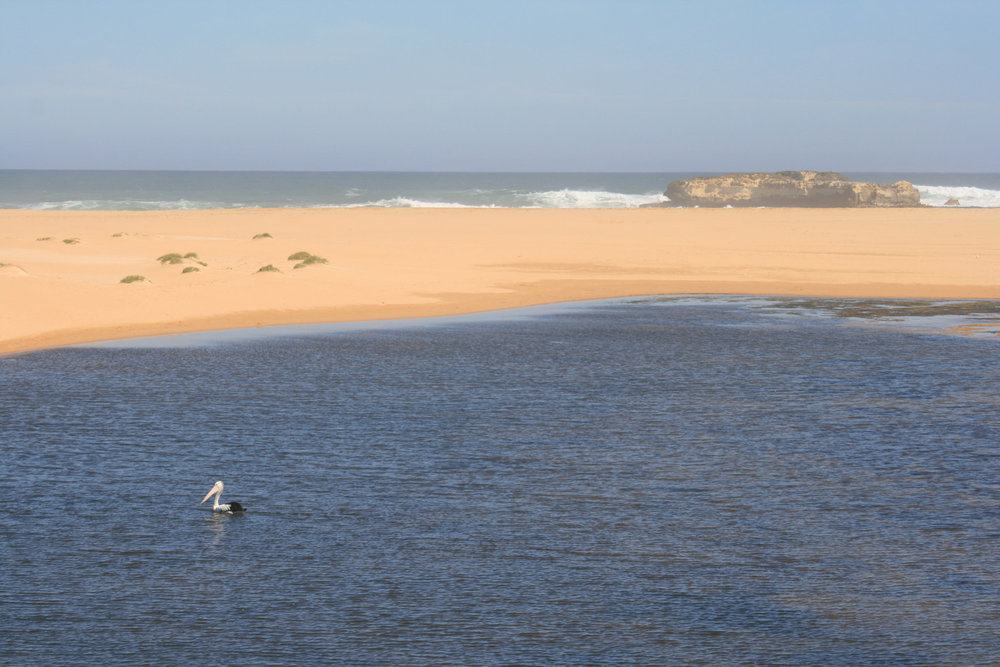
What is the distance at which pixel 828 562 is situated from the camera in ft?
29.3

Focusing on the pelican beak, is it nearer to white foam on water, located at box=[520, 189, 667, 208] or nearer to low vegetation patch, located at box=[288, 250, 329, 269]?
low vegetation patch, located at box=[288, 250, 329, 269]

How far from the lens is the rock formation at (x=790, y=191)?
102 metres

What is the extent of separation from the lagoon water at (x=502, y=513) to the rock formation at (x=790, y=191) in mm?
87969

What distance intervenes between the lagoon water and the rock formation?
8797 centimetres

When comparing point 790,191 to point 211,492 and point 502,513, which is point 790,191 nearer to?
point 502,513

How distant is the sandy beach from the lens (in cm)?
2528

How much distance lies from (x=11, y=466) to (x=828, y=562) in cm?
797

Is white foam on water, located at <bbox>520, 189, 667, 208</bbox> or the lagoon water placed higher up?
white foam on water, located at <bbox>520, 189, 667, 208</bbox>

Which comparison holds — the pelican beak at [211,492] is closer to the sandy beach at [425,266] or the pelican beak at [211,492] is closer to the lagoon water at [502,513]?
the lagoon water at [502,513]

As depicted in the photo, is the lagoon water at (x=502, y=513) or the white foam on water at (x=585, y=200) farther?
the white foam on water at (x=585, y=200)

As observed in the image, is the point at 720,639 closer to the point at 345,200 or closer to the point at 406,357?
the point at 406,357

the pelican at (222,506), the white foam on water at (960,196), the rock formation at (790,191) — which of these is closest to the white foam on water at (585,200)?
the rock formation at (790,191)

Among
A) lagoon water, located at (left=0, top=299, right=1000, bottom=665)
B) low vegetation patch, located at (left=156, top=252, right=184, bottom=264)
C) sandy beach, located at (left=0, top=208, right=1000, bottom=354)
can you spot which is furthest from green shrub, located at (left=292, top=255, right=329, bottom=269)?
lagoon water, located at (left=0, top=299, right=1000, bottom=665)

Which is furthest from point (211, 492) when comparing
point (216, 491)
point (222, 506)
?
point (222, 506)
